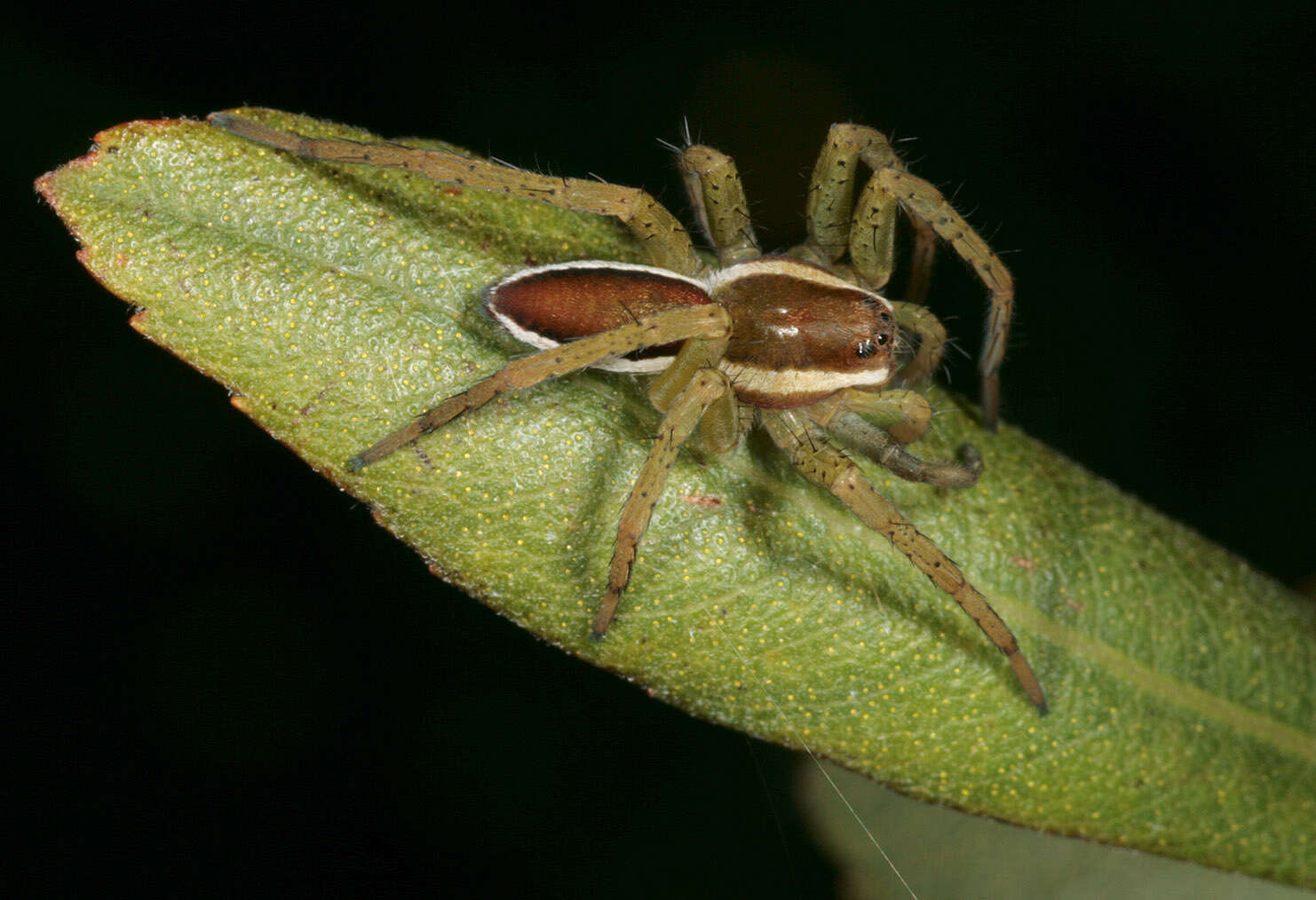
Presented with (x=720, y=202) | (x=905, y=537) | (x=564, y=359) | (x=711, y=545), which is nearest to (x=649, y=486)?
(x=711, y=545)

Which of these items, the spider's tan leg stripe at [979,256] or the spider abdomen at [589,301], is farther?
the spider's tan leg stripe at [979,256]

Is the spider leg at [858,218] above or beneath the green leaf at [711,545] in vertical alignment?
above

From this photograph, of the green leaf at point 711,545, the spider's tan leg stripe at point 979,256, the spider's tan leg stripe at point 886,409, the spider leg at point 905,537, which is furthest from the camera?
the spider's tan leg stripe at point 979,256

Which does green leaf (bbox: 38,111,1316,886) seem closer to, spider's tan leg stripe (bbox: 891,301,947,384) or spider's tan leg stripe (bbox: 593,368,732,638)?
spider's tan leg stripe (bbox: 593,368,732,638)

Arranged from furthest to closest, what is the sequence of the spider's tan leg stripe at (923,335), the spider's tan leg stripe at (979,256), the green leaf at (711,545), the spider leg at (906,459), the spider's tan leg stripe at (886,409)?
the spider's tan leg stripe at (923,335), the spider's tan leg stripe at (979,256), the spider's tan leg stripe at (886,409), the spider leg at (906,459), the green leaf at (711,545)

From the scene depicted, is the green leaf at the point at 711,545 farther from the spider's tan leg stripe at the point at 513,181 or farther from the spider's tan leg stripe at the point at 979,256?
the spider's tan leg stripe at the point at 979,256

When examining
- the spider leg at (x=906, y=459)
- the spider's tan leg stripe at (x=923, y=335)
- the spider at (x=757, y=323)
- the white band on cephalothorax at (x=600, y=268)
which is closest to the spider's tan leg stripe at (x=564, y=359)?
the spider at (x=757, y=323)

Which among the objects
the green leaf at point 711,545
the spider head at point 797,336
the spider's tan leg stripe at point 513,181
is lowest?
the green leaf at point 711,545
